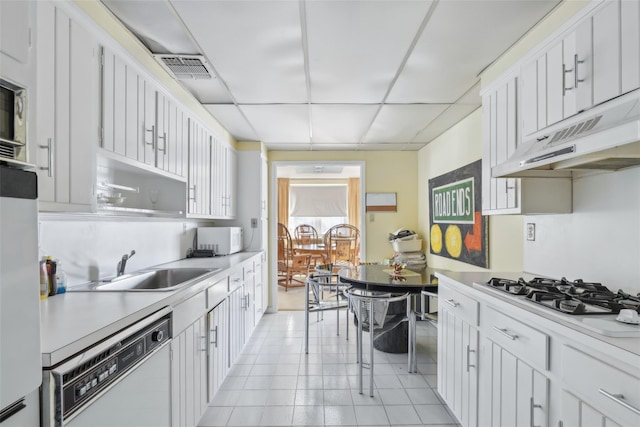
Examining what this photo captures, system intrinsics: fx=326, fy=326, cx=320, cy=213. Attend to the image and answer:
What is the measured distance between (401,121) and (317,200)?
5.06 m

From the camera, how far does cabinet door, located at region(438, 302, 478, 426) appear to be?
69.1 inches

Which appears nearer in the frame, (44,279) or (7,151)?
(7,151)

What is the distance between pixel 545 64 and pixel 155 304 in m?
2.27

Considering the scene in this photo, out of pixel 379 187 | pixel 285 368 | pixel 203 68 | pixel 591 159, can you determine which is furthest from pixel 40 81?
pixel 379 187

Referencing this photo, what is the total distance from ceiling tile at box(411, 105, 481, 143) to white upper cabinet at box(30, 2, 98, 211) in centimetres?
283

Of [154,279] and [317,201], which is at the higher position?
[317,201]

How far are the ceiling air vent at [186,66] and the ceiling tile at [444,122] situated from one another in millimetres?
2200

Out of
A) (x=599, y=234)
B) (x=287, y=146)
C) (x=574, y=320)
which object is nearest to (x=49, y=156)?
(x=574, y=320)

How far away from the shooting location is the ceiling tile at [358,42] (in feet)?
5.53

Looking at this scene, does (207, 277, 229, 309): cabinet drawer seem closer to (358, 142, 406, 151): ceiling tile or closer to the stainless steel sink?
the stainless steel sink

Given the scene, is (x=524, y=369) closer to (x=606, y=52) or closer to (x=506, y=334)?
(x=506, y=334)

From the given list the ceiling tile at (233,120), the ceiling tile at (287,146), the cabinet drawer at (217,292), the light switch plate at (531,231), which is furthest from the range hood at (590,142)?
the ceiling tile at (287,146)

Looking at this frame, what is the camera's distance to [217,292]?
92.9 inches

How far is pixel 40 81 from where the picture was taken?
4.03 feet
